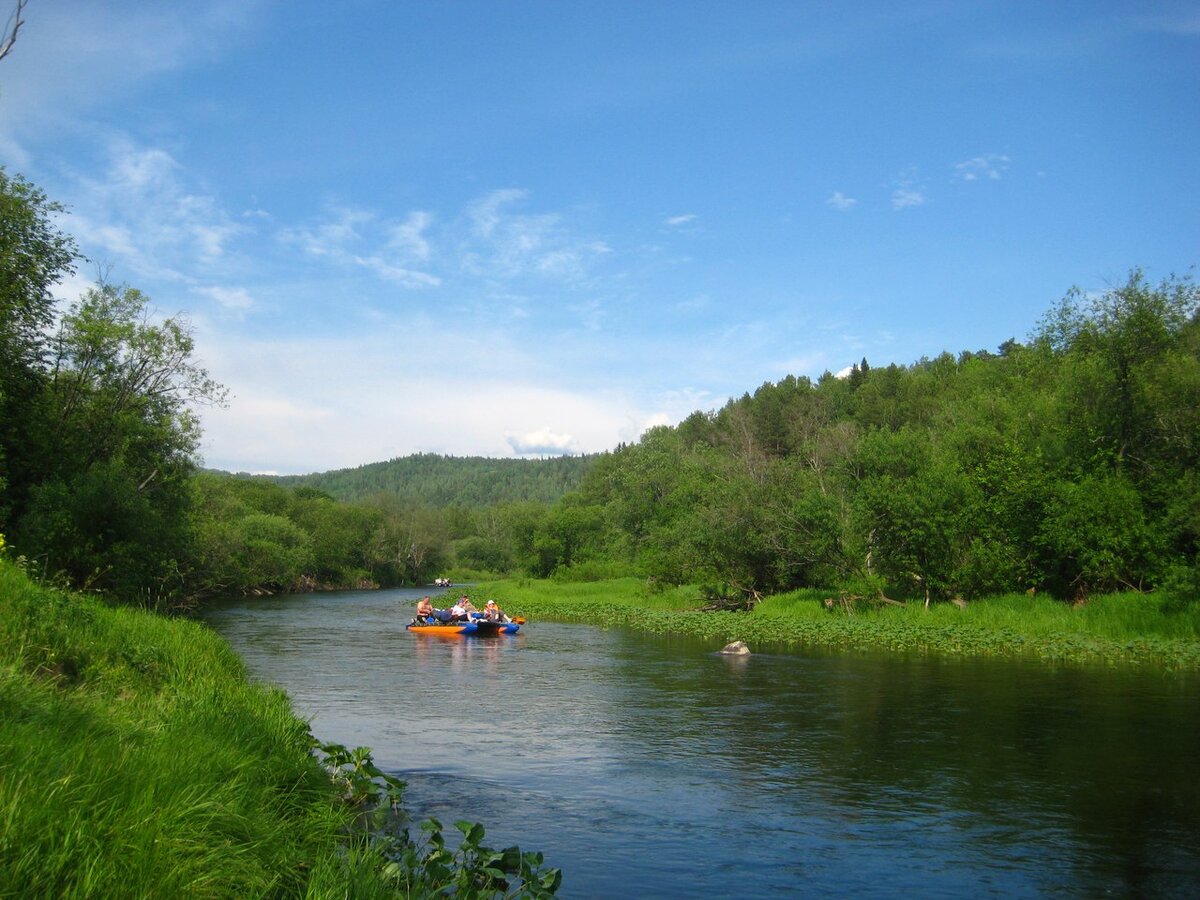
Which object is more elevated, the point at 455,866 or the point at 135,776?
the point at 135,776

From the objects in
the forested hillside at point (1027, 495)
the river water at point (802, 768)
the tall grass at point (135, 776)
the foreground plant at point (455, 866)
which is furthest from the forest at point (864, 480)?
the foreground plant at point (455, 866)

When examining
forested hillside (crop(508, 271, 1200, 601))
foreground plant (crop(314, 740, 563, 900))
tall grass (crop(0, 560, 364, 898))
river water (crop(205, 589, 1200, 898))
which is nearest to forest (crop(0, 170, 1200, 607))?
forested hillside (crop(508, 271, 1200, 601))

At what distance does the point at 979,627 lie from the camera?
89.5 ft

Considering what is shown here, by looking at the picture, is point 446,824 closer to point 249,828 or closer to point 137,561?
point 249,828

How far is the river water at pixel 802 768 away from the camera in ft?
28.1

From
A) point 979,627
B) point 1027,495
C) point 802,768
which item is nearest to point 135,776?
point 802,768

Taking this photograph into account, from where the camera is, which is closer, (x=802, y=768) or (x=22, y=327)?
(x=802, y=768)

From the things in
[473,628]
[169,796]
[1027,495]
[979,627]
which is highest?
[1027,495]

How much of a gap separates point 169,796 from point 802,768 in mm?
8999

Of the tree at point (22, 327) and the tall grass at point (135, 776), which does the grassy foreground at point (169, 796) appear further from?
the tree at point (22, 327)

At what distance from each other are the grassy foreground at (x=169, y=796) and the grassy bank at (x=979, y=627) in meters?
19.7

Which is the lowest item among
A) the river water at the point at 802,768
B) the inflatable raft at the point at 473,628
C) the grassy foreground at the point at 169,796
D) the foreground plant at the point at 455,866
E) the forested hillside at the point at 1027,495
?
the inflatable raft at the point at 473,628

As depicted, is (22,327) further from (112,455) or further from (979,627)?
(979,627)

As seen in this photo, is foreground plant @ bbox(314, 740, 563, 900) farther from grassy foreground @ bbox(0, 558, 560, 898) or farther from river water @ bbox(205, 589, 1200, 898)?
river water @ bbox(205, 589, 1200, 898)
